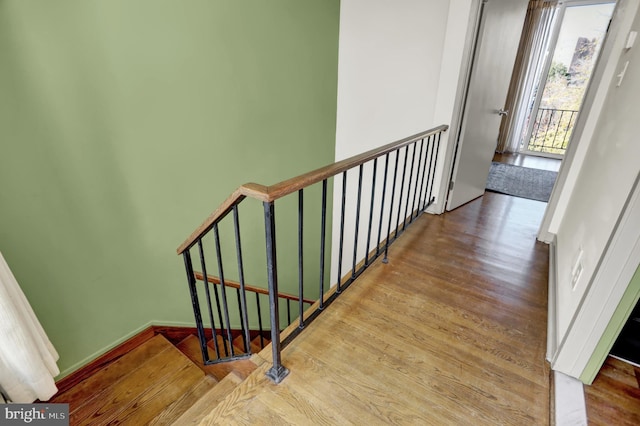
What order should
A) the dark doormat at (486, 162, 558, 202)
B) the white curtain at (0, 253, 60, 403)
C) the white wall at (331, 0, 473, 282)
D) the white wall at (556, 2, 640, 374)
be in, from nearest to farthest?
the white wall at (556, 2, 640, 374) → the white curtain at (0, 253, 60, 403) → the white wall at (331, 0, 473, 282) → the dark doormat at (486, 162, 558, 202)

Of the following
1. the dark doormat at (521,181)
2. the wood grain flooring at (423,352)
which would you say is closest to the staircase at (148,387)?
the wood grain flooring at (423,352)

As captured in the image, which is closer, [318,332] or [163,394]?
[318,332]

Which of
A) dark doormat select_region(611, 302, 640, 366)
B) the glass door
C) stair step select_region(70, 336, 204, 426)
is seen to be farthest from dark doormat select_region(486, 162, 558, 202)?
stair step select_region(70, 336, 204, 426)

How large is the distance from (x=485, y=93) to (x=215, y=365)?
298 centimetres

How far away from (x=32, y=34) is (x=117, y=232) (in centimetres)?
106

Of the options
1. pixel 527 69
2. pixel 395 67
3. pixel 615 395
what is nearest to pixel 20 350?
pixel 615 395

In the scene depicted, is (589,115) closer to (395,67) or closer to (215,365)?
(395,67)

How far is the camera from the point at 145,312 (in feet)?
7.33

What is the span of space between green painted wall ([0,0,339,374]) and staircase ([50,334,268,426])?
17 cm

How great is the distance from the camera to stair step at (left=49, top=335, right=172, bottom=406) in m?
1.84

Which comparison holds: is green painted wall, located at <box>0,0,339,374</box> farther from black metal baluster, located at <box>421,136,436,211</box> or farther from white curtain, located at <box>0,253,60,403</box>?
black metal baluster, located at <box>421,136,436,211</box>

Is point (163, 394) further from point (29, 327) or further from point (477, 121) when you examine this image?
point (477, 121)

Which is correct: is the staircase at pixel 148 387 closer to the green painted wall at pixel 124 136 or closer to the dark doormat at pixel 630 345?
the green painted wall at pixel 124 136

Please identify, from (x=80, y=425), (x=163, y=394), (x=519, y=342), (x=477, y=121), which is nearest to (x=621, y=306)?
(x=519, y=342)
